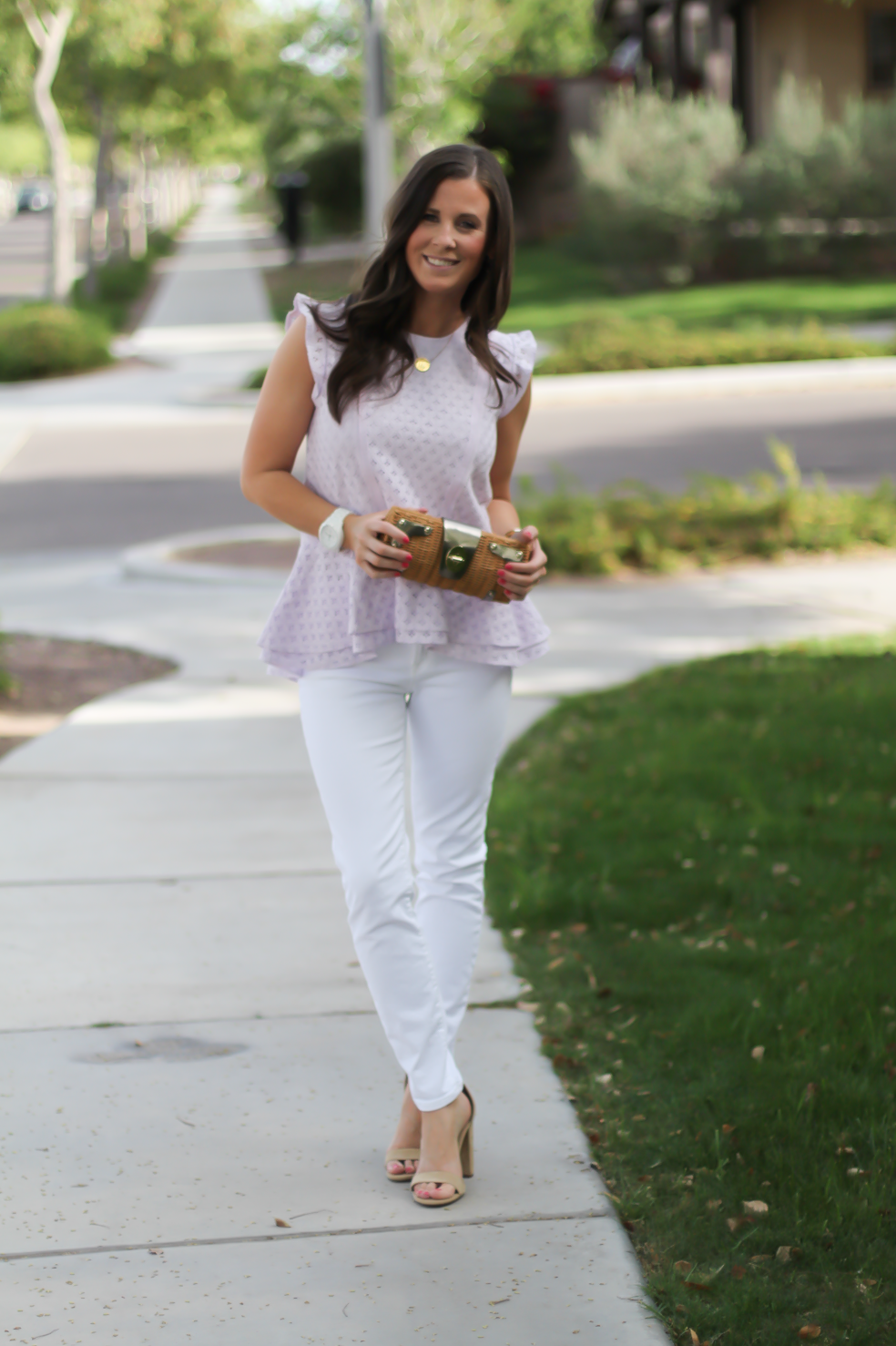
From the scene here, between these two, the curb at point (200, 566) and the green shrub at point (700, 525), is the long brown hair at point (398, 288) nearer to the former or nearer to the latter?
the curb at point (200, 566)

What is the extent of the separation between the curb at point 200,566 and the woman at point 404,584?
6.32 meters

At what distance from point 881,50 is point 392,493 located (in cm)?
3100

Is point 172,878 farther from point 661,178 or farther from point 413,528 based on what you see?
point 661,178

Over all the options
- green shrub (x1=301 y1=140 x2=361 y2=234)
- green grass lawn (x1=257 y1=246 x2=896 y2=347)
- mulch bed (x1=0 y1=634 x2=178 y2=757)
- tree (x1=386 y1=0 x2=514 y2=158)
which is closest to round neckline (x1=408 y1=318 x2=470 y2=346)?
mulch bed (x1=0 y1=634 x2=178 y2=757)

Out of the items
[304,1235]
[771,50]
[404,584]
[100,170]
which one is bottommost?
[304,1235]

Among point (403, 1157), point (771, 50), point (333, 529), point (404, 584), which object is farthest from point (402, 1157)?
point (771, 50)

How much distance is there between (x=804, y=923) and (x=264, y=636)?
6.65ft

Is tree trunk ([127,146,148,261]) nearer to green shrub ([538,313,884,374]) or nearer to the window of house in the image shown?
the window of house

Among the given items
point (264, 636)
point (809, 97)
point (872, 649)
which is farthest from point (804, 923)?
point (809, 97)

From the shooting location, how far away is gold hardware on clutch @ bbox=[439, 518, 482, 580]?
9.20ft

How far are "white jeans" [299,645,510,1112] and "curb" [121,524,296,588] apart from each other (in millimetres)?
6317

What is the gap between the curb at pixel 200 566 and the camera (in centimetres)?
954

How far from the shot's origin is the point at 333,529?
2.86 metres

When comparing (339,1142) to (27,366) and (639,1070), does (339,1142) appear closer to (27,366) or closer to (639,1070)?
(639,1070)
